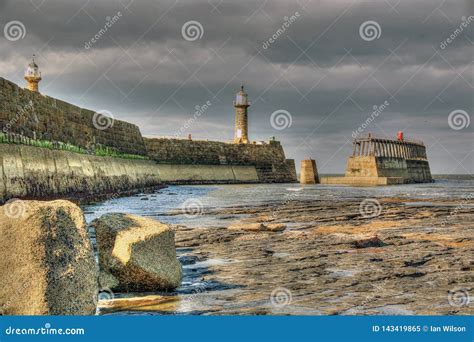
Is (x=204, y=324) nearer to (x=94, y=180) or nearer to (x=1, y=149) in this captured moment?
(x=1, y=149)

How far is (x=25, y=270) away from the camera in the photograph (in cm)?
425

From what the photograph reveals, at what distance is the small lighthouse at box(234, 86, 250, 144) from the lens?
65125 millimetres

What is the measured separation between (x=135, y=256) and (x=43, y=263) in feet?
4.90

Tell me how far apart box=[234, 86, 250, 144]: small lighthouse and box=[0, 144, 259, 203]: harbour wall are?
25633 millimetres

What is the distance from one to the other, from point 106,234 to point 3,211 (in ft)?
4.70

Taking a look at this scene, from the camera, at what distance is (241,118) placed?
216ft

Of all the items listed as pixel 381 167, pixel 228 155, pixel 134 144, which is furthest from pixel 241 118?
pixel 134 144

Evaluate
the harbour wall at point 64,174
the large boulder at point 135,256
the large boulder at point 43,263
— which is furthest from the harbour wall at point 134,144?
the large boulder at point 43,263

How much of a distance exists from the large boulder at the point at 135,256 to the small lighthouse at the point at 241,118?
59.1 metres

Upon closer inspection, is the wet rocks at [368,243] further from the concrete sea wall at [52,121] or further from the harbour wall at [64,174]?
the concrete sea wall at [52,121]

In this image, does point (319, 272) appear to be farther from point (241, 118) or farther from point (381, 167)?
point (241, 118)

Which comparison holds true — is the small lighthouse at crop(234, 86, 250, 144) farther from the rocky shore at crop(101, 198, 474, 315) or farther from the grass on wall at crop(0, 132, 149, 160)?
the rocky shore at crop(101, 198, 474, 315)

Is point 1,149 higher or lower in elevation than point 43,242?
higher

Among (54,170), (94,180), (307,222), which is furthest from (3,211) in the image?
(94,180)
